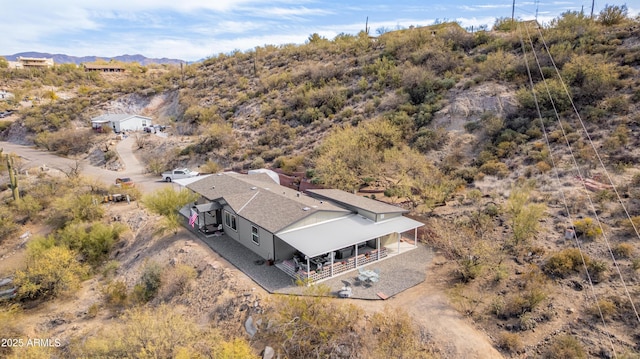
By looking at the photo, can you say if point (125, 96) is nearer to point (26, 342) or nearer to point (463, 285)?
point (26, 342)

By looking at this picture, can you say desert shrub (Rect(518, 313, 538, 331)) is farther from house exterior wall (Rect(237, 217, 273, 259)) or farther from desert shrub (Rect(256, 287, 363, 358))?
house exterior wall (Rect(237, 217, 273, 259))

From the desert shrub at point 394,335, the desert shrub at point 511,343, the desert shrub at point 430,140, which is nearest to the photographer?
the desert shrub at point 394,335

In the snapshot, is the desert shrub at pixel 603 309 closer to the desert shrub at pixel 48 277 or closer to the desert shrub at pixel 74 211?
the desert shrub at pixel 48 277

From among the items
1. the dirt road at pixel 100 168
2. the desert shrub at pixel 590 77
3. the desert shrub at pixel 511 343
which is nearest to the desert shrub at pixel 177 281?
the desert shrub at pixel 511 343

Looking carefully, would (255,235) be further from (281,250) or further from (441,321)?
(441,321)

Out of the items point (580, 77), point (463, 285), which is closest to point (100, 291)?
point (463, 285)
